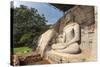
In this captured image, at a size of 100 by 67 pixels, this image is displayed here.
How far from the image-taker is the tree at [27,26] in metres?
1.96

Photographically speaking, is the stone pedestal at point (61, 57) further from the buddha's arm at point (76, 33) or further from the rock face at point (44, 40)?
the buddha's arm at point (76, 33)

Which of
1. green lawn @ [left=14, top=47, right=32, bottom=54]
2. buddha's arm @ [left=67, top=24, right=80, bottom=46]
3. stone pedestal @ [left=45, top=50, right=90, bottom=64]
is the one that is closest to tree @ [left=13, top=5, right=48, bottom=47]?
green lawn @ [left=14, top=47, right=32, bottom=54]

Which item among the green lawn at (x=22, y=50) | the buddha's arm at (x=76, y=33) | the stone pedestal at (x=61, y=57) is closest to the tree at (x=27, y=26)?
the green lawn at (x=22, y=50)

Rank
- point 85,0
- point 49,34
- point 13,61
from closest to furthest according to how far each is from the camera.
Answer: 1. point 13,61
2. point 49,34
3. point 85,0

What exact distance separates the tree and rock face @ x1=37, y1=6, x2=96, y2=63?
0.27 feet

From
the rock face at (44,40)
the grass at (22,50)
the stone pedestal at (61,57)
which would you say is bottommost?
the stone pedestal at (61,57)

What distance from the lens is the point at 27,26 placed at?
2010mm

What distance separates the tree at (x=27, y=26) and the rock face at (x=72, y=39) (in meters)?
0.08

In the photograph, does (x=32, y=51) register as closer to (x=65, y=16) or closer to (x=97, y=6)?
(x=65, y=16)
